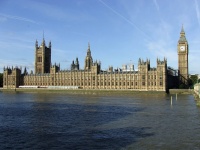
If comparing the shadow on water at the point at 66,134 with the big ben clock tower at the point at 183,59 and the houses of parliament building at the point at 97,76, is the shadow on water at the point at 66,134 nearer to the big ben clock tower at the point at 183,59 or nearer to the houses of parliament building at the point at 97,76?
the houses of parliament building at the point at 97,76

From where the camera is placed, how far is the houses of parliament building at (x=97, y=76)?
13488 cm

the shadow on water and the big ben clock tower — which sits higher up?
the big ben clock tower

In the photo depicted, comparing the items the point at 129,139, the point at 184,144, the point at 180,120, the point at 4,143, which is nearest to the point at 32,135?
the point at 4,143

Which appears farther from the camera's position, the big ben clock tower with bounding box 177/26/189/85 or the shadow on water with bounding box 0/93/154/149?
the big ben clock tower with bounding box 177/26/189/85

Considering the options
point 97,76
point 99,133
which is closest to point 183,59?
point 97,76

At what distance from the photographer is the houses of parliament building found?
135 metres

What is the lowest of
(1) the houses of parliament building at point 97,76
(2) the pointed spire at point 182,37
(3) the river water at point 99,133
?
(3) the river water at point 99,133

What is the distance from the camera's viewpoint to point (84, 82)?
15538 centimetres

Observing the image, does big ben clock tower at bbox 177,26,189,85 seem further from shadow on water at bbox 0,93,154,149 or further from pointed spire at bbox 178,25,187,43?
shadow on water at bbox 0,93,154,149

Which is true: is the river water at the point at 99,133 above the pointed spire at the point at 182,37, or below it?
below

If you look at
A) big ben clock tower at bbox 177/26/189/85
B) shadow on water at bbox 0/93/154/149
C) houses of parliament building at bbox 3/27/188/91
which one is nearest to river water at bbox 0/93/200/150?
shadow on water at bbox 0/93/154/149

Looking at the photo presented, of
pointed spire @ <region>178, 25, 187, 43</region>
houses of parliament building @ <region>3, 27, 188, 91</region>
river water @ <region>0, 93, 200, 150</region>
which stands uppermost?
pointed spire @ <region>178, 25, 187, 43</region>

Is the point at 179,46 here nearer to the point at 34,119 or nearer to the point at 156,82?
the point at 156,82

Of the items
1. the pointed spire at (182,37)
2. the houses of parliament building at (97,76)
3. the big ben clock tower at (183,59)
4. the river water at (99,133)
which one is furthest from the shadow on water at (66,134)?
the pointed spire at (182,37)
